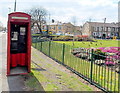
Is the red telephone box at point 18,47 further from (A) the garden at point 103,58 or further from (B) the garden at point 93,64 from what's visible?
(A) the garden at point 103,58

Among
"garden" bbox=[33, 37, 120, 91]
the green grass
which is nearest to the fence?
"garden" bbox=[33, 37, 120, 91]

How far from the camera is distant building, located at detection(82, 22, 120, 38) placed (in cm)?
6353

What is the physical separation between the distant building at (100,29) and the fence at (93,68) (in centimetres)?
5534

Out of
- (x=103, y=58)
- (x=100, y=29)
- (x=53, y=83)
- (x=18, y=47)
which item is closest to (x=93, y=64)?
(x=103, y=58)

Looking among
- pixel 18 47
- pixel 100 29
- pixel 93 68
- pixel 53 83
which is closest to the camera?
pixel 53 83

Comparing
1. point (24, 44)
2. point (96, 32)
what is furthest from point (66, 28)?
point (24, 44)

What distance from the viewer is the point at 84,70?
233 inches

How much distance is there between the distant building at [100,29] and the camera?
63.5 m

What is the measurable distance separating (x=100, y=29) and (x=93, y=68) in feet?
204

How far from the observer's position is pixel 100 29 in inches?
2581

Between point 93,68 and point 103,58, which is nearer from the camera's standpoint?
point 103,58

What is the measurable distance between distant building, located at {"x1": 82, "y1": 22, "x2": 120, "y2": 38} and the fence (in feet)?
182

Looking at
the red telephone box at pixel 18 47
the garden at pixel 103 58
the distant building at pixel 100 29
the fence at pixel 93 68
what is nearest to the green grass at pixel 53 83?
the fence at pixel 93 68

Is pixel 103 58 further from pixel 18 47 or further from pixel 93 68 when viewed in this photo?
pixel 18 47
